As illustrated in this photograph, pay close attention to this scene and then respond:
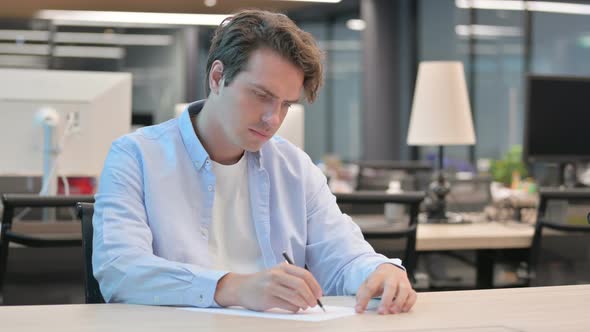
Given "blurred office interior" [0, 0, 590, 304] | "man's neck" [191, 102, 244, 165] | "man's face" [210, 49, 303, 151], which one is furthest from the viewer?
"blurred office interior" [0, 0, 590, 304]

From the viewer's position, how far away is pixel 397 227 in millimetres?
2588

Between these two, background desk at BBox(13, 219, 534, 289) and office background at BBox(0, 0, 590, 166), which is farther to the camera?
office background at BBox(0, 0, 590, 166)

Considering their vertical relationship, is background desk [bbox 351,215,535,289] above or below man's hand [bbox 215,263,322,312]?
below

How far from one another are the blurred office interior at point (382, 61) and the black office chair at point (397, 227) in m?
1.37

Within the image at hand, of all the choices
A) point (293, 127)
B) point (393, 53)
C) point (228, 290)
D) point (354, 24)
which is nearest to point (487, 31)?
point (393, 53)

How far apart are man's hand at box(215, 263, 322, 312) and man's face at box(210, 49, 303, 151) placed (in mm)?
354

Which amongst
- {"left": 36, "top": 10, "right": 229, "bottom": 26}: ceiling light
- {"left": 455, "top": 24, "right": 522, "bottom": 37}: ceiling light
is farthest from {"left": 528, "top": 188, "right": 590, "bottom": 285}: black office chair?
{"left": 36, "top": 10, "right": 229, "bottom": 26}: ceiling light

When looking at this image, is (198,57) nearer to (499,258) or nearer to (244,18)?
(499,258)

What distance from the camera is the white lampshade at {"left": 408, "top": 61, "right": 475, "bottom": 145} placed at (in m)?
3.53

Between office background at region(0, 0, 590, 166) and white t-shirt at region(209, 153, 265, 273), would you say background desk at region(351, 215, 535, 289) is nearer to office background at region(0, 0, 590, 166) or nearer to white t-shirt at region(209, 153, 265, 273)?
white t-shirt at region(209, 153, 265, 273)

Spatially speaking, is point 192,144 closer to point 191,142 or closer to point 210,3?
point 191,142

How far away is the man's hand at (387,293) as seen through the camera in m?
1.43

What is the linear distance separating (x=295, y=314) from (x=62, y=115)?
82.9 inches

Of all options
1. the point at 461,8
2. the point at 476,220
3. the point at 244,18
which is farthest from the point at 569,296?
the point at 461,8
